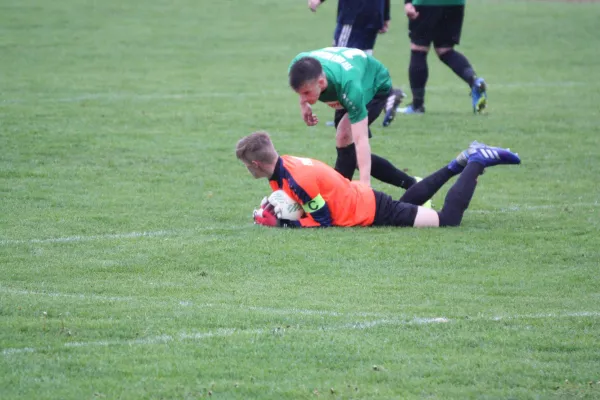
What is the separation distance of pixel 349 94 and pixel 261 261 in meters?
1.83

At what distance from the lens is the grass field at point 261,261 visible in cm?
505

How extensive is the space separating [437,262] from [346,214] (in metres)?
1.20

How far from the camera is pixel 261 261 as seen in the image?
23.9 ft

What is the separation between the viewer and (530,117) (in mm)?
14203

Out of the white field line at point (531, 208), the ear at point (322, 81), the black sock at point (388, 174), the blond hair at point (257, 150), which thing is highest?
the ear at point (322, 81)

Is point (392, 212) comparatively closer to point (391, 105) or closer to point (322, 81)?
point (322, 81)

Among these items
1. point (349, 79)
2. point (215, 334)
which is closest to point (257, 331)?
point (215, 334)

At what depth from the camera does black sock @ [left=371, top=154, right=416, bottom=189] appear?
9195 millimetres

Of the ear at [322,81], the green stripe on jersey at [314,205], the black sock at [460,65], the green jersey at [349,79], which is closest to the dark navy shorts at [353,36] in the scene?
the black sock at [460,65]

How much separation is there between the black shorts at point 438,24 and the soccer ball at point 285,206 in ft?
20.7

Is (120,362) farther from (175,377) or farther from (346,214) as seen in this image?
(346,214)

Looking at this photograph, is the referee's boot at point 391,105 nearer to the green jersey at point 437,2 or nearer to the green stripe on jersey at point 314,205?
the green jersey at point 437,2

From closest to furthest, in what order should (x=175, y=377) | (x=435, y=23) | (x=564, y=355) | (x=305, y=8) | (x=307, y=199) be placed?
(x=175, y=377) → (x=564, y=355) → (x=307, y=199) → (x=435, y=23) → (x=305, y=8)

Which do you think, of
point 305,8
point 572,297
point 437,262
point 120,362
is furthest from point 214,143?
point 305,8
